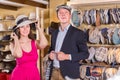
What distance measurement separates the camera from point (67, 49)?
209cm

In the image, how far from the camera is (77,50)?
2.09 meters

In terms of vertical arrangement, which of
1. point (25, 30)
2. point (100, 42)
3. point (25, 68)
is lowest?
point (25, 68)

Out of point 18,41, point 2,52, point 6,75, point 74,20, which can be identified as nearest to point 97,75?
point 74,20

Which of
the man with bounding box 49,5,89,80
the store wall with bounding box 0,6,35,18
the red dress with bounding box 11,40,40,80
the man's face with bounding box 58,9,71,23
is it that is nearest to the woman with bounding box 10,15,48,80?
the red dress with bounding box 11,40,40,80

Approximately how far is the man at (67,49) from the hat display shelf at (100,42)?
1537mm

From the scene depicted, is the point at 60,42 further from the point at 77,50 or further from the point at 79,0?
the point at 79,0

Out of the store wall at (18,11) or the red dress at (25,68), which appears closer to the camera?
the red dress at (25,68)

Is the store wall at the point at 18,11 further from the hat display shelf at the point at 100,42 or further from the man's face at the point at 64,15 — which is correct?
the man's face at the point at 64,15

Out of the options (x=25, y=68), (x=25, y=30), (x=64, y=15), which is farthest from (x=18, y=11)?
(x=64, y=15)

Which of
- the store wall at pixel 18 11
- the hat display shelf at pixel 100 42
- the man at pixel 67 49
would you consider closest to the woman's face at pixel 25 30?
the man at pixel 67 49

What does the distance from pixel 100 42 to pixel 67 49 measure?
1.69 metres

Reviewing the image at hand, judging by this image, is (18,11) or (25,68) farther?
(18,11)

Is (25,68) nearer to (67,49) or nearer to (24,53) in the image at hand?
(24,53)

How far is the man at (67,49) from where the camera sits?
204 cm
